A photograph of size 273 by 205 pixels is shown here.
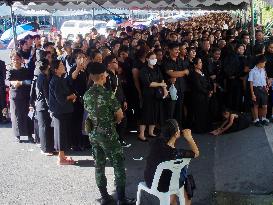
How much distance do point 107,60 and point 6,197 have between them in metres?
2.73

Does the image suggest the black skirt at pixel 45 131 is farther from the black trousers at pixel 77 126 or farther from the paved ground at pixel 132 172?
the black trousers at pixel 77 126

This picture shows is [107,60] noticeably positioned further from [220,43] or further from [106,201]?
[220,43]

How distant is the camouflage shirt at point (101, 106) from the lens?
17.0ft

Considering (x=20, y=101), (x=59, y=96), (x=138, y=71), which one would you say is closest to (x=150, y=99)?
(x=138, y=71)

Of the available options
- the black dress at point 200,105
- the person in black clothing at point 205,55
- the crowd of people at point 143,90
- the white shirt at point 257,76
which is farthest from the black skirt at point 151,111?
the white shirt at point 257,76

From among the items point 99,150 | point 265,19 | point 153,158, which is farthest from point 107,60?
point 265,19

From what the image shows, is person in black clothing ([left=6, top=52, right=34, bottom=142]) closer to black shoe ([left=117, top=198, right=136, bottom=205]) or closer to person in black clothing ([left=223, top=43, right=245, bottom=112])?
black shoe ([left=117, top=198, right=136, bottom=205])

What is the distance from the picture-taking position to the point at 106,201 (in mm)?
5645

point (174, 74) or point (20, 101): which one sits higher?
point (174, 74)

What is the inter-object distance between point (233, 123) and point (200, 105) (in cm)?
77

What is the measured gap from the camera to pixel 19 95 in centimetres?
850

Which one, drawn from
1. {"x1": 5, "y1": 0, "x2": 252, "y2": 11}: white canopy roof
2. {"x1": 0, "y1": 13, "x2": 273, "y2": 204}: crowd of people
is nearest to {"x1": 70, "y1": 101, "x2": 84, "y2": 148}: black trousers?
{"x1": 0, "y1": 13, "x2": 273, "y2": 204}: crowd of people

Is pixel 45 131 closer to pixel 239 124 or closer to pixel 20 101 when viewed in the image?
pixel 20 101

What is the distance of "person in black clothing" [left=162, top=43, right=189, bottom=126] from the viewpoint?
8422mm
